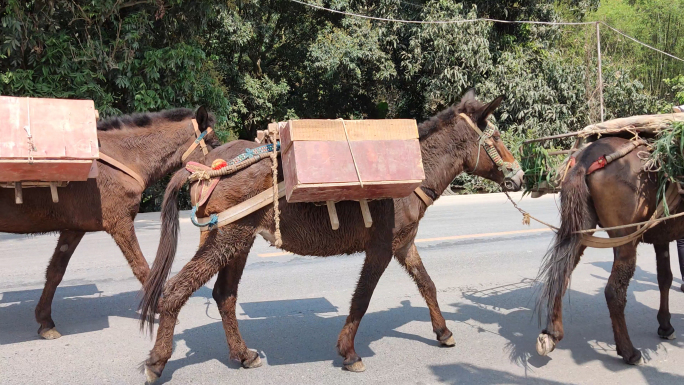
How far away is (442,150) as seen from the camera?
4.67 m

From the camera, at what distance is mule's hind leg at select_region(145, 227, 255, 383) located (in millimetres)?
3980

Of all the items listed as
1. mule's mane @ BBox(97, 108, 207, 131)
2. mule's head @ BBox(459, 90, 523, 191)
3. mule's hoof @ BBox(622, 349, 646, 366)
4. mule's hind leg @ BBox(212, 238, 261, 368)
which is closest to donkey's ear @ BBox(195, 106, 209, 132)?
mule's mane @ BBox(97, 108, 207, 131)

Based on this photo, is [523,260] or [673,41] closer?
[523,260]

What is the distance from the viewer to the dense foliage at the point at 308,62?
11.3 m

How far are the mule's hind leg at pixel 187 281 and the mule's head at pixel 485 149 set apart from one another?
1949 millimetres

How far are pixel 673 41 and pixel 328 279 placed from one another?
85.7ft

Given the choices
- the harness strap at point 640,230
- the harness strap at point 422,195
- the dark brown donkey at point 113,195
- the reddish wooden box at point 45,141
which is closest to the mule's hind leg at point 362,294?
the harness strap at point 422,195

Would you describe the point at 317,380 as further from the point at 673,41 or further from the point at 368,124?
the point at 673,41

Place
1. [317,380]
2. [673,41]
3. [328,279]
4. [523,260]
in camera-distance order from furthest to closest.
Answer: [673,41], [523,260], [328,279], [317,380]

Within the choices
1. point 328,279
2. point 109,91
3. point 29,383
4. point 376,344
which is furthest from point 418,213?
point 109,91

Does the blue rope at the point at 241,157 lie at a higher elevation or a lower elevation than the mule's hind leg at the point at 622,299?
higher

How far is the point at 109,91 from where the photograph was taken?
41.0ft

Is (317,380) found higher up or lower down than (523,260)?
higher up

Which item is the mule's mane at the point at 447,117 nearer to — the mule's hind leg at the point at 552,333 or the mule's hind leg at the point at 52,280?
the mule's hind leg at the point at 552,333
